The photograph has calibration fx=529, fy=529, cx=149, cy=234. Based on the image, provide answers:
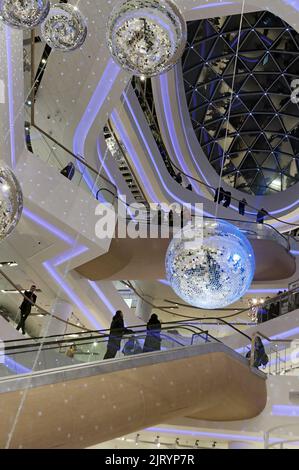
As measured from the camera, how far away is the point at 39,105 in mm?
11883

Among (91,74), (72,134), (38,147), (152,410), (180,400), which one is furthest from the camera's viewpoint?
(72,134)

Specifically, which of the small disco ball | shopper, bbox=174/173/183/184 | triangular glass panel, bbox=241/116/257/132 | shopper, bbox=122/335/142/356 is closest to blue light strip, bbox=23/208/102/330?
shopper, bbox=122/335/142/356

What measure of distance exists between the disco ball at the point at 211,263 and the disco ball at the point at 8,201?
1.37m

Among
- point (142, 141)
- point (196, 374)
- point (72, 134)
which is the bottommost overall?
point (196, 374)

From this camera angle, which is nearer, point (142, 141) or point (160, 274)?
point (160, 274)

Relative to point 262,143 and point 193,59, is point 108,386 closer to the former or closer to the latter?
point 193,59

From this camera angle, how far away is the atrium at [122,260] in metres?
4.11

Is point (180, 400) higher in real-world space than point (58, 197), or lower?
lower

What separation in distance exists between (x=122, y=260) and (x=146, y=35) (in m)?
9.33

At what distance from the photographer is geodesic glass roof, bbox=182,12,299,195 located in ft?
71.8

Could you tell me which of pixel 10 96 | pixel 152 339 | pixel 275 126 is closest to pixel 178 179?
pixel 275 126
